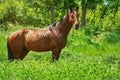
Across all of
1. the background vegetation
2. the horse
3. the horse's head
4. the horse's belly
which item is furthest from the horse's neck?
the background vegetation

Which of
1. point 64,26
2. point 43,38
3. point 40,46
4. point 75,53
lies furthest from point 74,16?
point 75,53

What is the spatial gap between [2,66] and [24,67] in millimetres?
453

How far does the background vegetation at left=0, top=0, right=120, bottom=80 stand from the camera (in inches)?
265

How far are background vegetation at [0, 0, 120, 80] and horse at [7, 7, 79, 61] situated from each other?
436mm

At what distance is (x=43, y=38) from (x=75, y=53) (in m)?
3.59

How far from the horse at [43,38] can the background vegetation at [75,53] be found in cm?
44

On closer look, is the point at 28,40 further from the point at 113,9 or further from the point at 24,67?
the point at 113,9

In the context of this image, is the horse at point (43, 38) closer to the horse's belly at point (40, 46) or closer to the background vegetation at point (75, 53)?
the horse's belly at point (40, 46)

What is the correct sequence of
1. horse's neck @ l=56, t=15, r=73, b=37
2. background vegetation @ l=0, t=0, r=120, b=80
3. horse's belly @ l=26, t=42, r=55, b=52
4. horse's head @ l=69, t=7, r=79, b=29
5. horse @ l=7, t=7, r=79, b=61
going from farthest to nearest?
1. horse's belly @ l=26, t=42, r=55, b=52
2. horse's neck @ l=56, t=15, r=73, b=37
3. horse @ l=7, t=7, r=79, b=61
4. horse's head @ l=69, t=7, r=79, b=29
5. background vegetation @ l=0, t=0, r=120, b=80

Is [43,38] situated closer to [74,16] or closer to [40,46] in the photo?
[40,46]

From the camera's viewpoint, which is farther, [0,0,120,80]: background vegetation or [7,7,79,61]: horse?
[7,7,79,61]: horse

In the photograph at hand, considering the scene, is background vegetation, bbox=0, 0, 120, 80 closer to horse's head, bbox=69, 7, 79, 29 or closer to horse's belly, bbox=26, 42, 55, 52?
horse's belly, bbox=26, 42, 55, 52

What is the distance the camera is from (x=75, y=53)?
15453 millimetres

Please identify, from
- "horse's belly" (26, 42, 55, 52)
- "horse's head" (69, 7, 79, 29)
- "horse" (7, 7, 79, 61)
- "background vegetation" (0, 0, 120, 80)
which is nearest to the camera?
"background vegetation" (0, 0, 120, 80)
